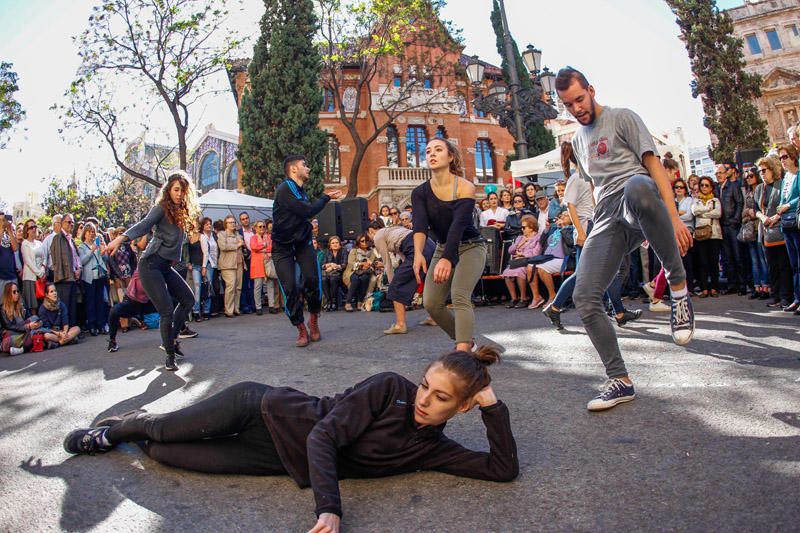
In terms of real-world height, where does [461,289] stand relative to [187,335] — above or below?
above

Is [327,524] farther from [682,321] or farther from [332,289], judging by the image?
[332,289]

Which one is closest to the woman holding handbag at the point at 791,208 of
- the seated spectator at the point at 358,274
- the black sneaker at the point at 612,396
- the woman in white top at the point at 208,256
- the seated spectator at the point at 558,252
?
the seated spectator at the point at 558,252

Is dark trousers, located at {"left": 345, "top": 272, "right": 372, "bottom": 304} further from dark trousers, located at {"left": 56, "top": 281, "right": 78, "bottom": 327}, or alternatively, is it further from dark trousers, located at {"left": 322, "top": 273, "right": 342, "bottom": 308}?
dark trousers, located at {"left": 56, "top": 281, "right": 78, "bottom": 327}

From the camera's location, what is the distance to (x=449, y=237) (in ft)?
14.4

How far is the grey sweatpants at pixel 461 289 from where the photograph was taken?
4.43 metres

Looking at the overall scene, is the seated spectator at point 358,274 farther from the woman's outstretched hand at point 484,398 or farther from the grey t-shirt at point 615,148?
the woman's outstretched hand at point 484,398

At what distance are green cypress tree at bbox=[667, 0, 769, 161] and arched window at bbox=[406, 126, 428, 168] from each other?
17.4 meters

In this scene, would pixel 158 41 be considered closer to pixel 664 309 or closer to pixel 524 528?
pixel 664 309

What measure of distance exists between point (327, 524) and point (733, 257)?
9.70m

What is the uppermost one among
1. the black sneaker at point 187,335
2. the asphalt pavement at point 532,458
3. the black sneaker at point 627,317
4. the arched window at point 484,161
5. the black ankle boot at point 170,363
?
the arched window at point 484,161

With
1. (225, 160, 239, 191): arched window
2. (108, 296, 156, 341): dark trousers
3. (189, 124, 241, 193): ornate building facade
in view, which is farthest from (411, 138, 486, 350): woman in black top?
(225, 160, 239, 191): arched window

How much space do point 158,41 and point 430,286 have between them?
77.7 feet

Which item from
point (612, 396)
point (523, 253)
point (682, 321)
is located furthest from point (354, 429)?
point (523, 253)

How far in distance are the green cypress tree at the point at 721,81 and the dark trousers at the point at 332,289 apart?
29303mm
